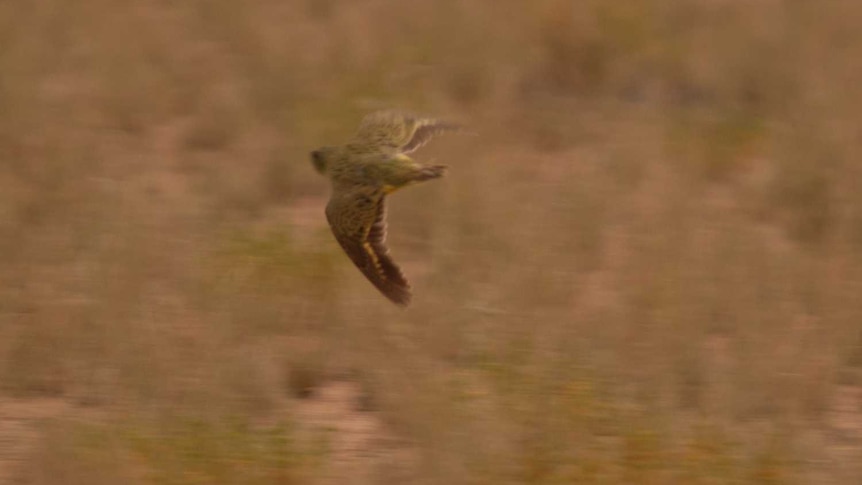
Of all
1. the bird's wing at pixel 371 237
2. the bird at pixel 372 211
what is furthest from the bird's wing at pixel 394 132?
the bird's wing at pixel 371 237

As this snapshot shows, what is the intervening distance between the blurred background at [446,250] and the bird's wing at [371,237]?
1.19 feet

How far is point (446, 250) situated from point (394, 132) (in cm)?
99

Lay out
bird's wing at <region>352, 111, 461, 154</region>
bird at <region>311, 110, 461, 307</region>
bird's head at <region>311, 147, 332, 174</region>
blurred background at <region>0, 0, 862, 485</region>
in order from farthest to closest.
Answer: bird's head at <region>311, 147, 332, 174</region> → bird's wing at <region>352, 111, 461, 154</region> → bird at <region>311, 110, 461, 307</region> → blurred background at <region>0, 0, 862, 485</region>

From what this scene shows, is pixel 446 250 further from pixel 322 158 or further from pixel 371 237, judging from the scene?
pixel 371 237

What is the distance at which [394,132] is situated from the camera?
5312 mm

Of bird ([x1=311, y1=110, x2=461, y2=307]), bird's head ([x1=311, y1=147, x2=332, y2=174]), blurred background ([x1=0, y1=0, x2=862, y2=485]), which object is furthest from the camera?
bird's head ([x1=311, y1=147, x2=332, y2=174])

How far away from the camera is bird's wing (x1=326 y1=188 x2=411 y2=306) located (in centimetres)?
481

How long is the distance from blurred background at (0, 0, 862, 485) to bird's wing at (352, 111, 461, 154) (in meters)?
0.72


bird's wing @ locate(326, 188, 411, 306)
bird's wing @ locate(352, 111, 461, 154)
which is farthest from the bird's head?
bird's wing @ locate(326, 188, 411, 306)

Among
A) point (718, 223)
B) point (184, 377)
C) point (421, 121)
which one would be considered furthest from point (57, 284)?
point (718, 223)

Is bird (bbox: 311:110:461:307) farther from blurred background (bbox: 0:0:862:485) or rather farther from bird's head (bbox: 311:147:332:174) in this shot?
blurred background (bbox: 0:0:862:485)

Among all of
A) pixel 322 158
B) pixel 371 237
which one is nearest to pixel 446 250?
pixel 322 158

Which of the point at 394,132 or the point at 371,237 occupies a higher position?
the point at 394,132

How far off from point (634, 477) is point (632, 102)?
475 centimetres
